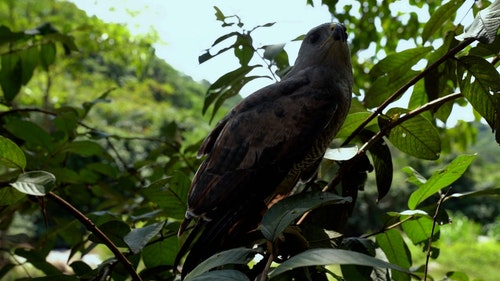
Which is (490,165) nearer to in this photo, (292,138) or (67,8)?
(67,8)

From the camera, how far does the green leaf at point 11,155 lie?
2.48 ft

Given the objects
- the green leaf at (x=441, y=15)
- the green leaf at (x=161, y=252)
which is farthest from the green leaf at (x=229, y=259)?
the green leaf at (x=441, y=15)

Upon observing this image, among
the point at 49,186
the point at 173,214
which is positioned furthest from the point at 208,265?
the point at 173,214

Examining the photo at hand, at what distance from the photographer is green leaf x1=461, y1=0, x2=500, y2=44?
26.7 inches

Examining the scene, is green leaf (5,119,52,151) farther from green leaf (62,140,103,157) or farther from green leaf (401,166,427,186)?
green leaf (401,166,427,186)

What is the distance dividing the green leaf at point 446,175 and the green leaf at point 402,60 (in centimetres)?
28

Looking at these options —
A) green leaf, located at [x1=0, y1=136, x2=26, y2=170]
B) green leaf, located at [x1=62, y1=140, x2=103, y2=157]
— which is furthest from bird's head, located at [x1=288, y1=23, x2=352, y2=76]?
green leaf, located at [x1=62, y1=140, x2=103, y2=157]

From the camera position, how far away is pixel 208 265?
58 cm

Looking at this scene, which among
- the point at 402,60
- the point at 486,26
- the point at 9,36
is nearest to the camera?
the point at 486,26

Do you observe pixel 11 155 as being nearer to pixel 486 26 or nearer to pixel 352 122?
pixel 352 122

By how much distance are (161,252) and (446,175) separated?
49 centimetres

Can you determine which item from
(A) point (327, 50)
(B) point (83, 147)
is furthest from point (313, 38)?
(B) point (83, 147)

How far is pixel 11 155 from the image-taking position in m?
0.77

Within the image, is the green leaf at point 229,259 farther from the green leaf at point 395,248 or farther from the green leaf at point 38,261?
the green leaf at point 38,261
